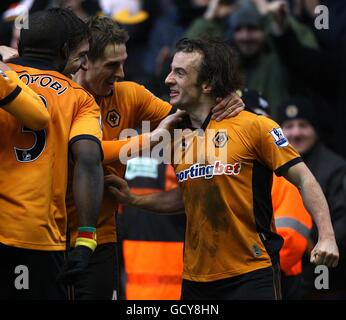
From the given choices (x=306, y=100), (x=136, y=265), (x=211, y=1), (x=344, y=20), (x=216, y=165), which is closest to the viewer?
(x=216, y=165)

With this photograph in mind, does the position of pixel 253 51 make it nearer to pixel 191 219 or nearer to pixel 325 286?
pixel 325 286

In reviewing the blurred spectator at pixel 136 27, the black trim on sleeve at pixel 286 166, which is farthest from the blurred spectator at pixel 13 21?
the black trim on sleeve at pixel 286 166

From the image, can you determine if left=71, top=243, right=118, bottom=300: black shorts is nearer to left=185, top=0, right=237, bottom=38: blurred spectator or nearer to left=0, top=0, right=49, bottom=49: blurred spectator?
left=0, top=0, right=49, bottom=49: blurred spectator

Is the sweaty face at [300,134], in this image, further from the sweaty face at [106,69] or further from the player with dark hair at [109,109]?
the sweaty face at [106,69]

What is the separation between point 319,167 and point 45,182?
11.7 ft

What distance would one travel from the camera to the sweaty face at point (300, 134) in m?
8.53

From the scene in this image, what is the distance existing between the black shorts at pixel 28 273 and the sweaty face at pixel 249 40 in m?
4.39

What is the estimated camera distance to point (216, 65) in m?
6.17

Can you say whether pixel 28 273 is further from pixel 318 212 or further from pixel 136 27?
pixel 136 27

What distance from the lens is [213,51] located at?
620 cm

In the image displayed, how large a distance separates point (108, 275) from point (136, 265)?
1.45 meters

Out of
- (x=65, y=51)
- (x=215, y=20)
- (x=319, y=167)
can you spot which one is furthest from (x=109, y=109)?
(x=215, y=20)

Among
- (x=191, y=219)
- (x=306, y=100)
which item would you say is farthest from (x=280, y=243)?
(x=306, y=100)
